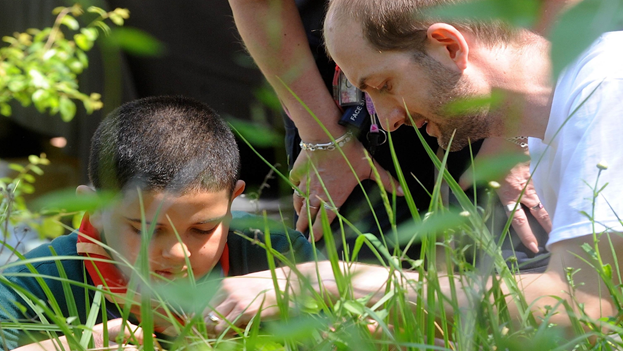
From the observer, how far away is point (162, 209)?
1.71 metres

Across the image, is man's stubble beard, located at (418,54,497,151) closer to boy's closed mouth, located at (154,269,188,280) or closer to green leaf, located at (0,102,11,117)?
boy's closed mouth, located at (154,269,188,280)

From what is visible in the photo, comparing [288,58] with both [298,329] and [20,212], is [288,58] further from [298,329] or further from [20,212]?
[298,329]

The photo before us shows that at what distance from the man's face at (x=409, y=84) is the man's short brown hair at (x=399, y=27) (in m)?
0.02

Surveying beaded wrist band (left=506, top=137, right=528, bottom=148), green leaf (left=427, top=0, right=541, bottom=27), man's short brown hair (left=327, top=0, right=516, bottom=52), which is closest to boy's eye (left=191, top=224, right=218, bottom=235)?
man's short brown hair (left=327, top=0, right=516, bottom=52)

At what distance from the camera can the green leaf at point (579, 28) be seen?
0.33 meters

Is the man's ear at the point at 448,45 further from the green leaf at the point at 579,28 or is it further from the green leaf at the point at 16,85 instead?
the green leaf at the point at 16,85

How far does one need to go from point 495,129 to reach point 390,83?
11.9 inches

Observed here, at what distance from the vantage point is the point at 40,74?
121 inches

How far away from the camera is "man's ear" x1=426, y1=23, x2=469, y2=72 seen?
1.58m

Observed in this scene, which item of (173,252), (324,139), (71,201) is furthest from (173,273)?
(71,201)

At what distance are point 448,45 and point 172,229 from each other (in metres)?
0.87

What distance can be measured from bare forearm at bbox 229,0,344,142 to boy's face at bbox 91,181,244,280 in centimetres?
46

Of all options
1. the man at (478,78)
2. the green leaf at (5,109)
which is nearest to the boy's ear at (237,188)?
the man at (478,78)

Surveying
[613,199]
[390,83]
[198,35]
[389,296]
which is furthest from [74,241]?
[198,35]
